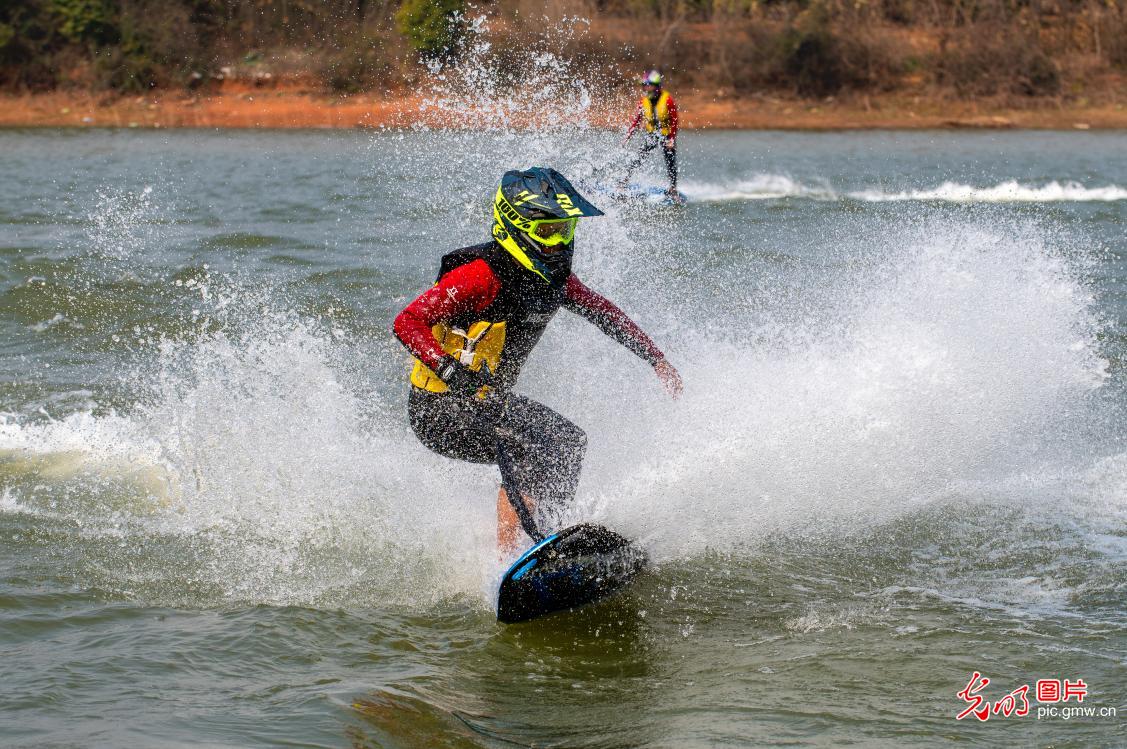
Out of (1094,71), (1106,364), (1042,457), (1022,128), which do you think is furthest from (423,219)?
(1094,71)

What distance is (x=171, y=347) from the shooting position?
1041cm

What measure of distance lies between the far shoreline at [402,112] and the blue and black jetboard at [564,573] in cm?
3138

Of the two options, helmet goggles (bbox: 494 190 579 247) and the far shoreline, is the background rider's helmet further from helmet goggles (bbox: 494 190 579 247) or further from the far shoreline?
the far shoreline

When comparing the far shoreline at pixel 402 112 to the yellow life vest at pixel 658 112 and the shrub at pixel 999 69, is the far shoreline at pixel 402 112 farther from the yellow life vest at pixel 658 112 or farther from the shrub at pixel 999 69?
the yellow life vest at pixel 658 112

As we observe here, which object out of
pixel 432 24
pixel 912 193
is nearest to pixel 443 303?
pixel 912 193

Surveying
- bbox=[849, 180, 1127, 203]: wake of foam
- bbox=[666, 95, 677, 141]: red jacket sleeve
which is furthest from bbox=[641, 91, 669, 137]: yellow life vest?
bbox=[849, 180, 1127, 203]: wake of foam

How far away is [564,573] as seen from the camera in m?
4.93

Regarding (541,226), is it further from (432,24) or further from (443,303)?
(432,24)

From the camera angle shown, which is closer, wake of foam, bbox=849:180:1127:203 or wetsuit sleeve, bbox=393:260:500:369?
wetsuit sleeve, bbox=393:260:500:369

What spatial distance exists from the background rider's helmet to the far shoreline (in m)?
30.9

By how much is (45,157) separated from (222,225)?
12.4m

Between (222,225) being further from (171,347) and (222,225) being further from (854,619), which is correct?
(854,619)

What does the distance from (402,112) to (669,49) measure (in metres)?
10.2

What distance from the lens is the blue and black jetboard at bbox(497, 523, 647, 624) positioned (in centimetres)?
488
